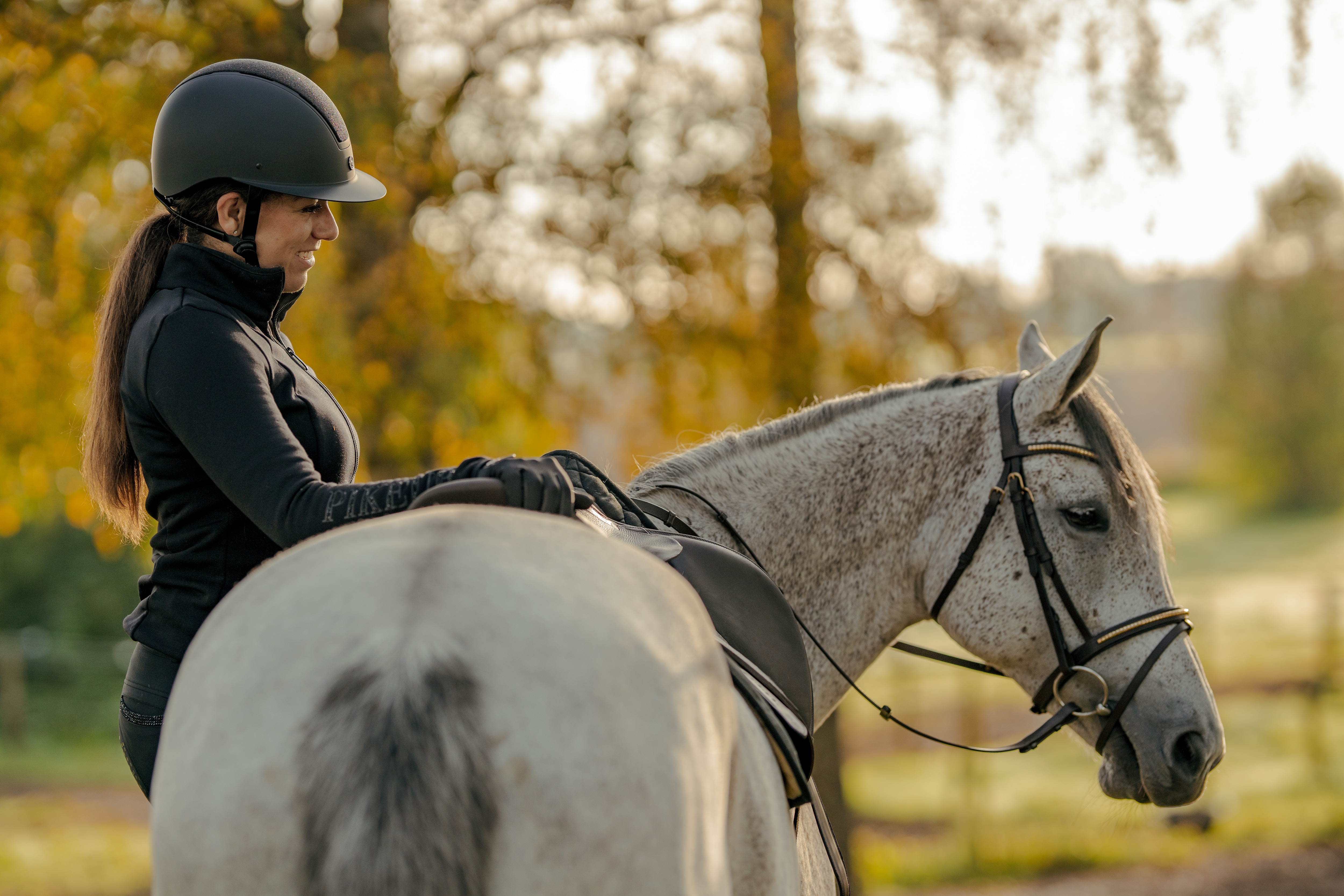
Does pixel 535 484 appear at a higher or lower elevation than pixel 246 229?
lower

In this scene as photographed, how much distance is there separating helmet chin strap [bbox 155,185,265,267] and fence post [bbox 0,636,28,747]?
47.8ft

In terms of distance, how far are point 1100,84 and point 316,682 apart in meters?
5.52

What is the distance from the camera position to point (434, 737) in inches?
42.9

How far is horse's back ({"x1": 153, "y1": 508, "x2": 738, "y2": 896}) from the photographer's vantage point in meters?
1.08

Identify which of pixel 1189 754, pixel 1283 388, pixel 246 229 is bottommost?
pixel 1189 754

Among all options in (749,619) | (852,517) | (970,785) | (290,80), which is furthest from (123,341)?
(970,785)

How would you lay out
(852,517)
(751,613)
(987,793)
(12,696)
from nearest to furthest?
(751,613), (852,517), (987,793), (12,696)

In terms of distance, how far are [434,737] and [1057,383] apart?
2005 mm

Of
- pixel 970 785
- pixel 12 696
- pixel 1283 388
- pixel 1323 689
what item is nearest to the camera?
pixel 970 785

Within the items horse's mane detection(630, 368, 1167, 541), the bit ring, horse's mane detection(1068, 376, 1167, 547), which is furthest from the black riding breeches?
horse's mane detection(1068, 376, 1167, 547)

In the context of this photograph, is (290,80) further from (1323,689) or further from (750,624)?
(1323,689)

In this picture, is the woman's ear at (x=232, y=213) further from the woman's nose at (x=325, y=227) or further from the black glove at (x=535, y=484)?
the black glove at (x=535, y=484)

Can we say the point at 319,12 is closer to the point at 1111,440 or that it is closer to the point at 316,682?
the point at 1111,440

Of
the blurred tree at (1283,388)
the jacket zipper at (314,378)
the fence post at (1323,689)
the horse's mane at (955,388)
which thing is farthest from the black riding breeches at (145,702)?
the blurred tree at (1283,388)
